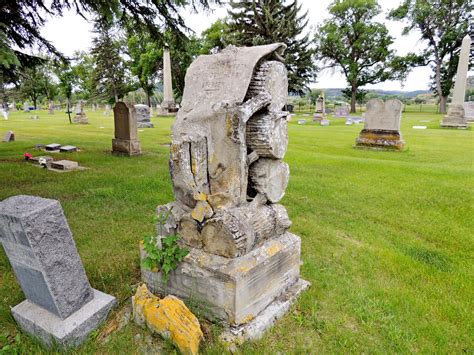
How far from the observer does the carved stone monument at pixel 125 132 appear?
32.8ft

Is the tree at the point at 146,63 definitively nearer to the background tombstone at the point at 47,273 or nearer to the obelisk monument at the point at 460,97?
the obelisk monument at the point at 460,97

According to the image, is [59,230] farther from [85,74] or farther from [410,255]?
[85,74]

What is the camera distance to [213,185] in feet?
8.78

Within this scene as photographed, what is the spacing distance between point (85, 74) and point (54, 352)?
2291 inches

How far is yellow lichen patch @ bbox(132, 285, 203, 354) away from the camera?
224 cm

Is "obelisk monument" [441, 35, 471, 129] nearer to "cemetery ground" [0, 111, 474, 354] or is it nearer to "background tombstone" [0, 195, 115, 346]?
"cemetery ground" [0, 111, 474, 354]

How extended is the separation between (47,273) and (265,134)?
2052 mm

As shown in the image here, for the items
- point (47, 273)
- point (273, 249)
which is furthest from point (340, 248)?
point (47, 273)

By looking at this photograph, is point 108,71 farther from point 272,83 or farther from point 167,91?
point 272,83

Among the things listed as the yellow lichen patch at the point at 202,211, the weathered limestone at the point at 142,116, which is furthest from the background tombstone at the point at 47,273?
the weathered limestone at the point at 142,116

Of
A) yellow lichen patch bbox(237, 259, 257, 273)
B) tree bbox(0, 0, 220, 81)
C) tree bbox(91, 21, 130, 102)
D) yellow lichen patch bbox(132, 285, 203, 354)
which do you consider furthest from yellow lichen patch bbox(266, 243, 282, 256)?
tree bbox(91, 21, 130, 102)

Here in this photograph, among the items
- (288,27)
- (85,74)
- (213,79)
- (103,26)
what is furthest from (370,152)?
(85,74)

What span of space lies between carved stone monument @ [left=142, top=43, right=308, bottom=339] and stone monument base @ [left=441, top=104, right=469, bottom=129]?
869 inches

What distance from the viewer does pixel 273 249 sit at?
112 inches
